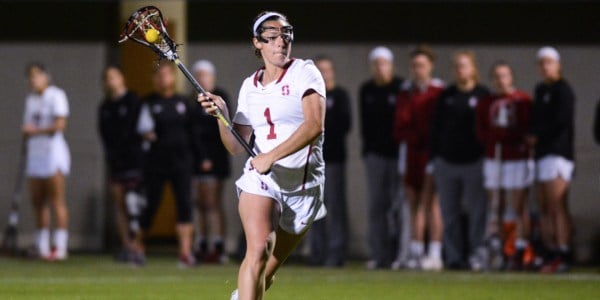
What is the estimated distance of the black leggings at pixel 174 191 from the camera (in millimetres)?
17078

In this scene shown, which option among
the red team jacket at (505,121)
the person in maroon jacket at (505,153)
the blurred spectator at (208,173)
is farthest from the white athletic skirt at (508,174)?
the blurred spectator at (208,173)

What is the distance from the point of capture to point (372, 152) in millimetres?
17359

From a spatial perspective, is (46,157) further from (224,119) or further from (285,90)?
(285,90)

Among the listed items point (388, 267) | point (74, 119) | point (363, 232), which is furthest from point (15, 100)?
point (388, 267)

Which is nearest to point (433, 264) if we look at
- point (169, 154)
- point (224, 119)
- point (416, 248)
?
point (416, 248)

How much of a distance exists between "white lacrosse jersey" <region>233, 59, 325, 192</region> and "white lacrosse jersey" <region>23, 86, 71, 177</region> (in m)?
9.48

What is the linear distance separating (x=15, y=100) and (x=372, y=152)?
676 cm

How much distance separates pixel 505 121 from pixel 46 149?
6.19 meters

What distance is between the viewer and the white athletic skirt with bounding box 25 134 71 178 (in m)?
18.5

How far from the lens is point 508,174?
1669 centimetres

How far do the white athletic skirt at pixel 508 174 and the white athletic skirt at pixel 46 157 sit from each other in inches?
226

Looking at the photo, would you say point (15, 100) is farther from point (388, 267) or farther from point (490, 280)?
point (490, 280)

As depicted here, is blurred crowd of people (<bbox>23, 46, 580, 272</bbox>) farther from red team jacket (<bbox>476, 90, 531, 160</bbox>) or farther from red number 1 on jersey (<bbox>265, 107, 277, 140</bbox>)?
red number 1 on jersey (<bbox>265, 107, 277, 140</bbox>)

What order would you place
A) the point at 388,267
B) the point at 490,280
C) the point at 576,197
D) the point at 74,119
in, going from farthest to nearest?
the point at 74,119
the point at 576,197
the point at 388,267
the point at 490,280
